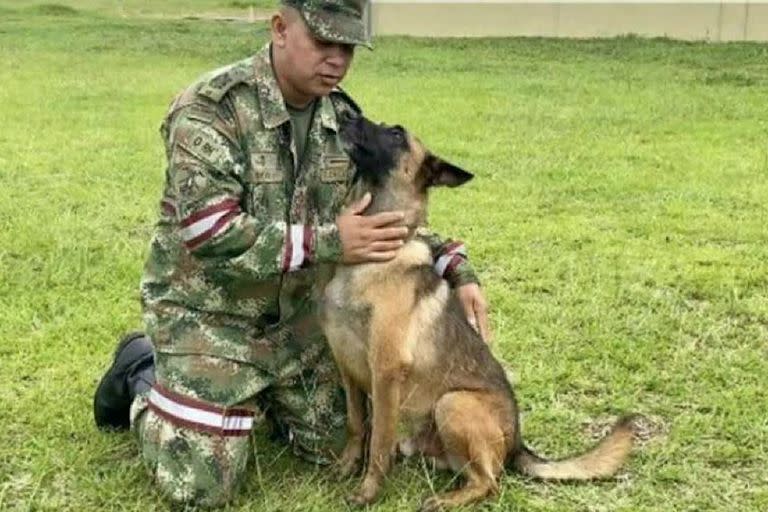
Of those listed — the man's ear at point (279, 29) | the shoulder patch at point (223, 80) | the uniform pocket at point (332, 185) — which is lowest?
the uniform pocket at point (332, 185)

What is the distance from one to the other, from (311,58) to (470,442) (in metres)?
1.13

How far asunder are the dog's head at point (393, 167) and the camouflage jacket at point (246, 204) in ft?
0.60

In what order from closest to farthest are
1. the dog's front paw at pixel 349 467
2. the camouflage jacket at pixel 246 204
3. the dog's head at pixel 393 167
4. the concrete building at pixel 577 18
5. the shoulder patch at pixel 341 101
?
1. the camouflage jacket at pixel 246 204
2. the dog's head at pixel 393 167
3. the dog's front paw at pixel 349 467
4. the shoulder patch at pixel 341 101
5. the concrete building at pixel 577 18

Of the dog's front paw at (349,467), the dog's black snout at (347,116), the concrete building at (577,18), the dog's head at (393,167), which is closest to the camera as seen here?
the dog's head at (393,167)

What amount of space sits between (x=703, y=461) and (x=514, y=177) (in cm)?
440

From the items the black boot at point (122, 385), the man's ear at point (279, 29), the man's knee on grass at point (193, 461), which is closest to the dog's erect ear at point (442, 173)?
the man's ear at point (279, 29)

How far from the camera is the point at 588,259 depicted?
557 centimetres

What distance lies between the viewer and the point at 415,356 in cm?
315

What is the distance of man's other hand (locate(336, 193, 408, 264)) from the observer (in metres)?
3.00

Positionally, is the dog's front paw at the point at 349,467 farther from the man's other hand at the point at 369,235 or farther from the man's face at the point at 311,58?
the man's face at the point at 311,58

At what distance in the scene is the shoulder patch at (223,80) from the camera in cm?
312

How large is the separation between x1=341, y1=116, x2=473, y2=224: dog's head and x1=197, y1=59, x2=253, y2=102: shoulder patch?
0.32 m

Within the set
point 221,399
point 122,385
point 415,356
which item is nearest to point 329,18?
point 415,356

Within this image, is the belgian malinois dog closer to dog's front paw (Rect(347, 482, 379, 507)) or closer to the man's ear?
dog's front paw (Rect(347, 482, 379, 507))
